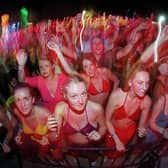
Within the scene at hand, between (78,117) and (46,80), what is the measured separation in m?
0.45

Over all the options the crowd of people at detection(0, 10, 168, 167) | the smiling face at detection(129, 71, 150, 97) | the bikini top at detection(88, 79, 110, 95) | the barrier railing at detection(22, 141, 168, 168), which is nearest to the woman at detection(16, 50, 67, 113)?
the crowd of people at detection(0, 10, 168, 167)

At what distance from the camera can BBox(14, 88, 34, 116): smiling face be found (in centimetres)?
393

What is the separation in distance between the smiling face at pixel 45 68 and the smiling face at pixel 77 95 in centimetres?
22

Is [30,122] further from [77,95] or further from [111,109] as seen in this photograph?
[111,109]

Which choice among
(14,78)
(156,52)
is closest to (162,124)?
(156,52)

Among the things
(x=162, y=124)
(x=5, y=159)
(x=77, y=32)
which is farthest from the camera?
(x=5, y=159)

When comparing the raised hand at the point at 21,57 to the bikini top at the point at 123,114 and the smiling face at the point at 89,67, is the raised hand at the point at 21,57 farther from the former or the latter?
→ the bikini top at the point at 123,114

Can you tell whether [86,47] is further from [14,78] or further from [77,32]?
[14,78]

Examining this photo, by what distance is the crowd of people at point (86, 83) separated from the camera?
12.3 feet

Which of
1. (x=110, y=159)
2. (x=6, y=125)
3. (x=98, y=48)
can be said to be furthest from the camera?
(x=6, y=125)

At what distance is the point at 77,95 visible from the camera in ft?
12.5

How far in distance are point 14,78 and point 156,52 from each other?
1.34m

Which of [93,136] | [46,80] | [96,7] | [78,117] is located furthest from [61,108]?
[96,7]

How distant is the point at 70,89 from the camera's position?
12.5ft
